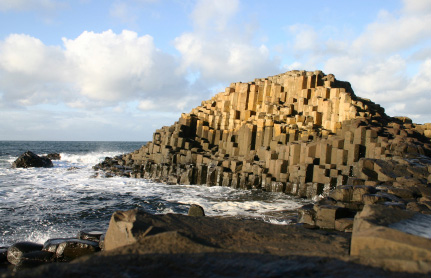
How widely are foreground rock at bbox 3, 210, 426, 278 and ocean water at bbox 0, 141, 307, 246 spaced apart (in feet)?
17.6

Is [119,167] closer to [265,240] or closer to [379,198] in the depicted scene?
[379,198]

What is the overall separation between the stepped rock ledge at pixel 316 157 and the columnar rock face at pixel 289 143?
0.05 meters

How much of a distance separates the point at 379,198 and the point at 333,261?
5744 mm

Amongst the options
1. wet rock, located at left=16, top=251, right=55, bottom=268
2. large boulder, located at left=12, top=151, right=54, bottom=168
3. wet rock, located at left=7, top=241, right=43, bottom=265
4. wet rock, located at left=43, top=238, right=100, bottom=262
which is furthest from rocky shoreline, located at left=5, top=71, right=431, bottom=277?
large boulder, located at left=12, top=151, right=54, bottom=168

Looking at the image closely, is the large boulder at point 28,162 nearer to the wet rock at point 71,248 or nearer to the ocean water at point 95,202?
the ocean water at point 95,202

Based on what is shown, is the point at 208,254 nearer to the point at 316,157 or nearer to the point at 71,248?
the point at 71,248

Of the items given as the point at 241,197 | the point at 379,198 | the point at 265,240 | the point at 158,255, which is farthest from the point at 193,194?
the point at 158,255

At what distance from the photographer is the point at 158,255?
3.43 meters

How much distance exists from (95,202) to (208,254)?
11283 millimetres

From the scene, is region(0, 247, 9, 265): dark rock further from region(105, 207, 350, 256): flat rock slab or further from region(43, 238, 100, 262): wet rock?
region(105, 207, 350, 256): flat rock slab

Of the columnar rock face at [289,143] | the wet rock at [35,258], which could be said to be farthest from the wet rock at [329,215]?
the wet rock at [35,258]

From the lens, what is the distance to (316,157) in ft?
51.3

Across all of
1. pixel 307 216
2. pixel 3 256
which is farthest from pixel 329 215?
pixel 3 256

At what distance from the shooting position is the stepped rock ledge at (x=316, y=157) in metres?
4.59
